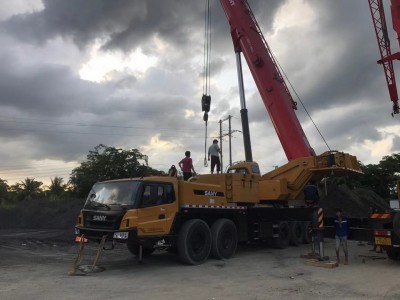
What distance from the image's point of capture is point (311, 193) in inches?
649

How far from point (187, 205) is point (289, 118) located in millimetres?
6616

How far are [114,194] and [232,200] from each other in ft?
13.9

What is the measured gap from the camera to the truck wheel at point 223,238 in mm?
12753

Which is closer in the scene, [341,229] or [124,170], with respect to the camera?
[341,229]

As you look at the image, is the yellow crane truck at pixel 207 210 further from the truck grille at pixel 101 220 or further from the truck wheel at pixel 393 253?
the truck wheel at pixel 393 253

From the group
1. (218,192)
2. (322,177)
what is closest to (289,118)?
(322,177)

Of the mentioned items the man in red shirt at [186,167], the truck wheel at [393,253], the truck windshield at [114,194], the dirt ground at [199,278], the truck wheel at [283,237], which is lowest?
the dirt ground at [199,278]

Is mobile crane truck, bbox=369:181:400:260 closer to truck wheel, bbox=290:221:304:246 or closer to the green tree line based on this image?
truck wheel, bbox=290:221:304:246

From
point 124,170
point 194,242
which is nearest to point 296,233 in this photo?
point 194,242

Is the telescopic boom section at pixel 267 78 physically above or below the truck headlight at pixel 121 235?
above

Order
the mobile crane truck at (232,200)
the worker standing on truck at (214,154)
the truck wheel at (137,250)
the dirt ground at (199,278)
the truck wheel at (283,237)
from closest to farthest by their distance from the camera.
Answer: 1. the dirt ground at (199,278)
2. the mobile crane truck at (232,200)
3. the truck wheel at (137,250)
4. the worker standing on truck at (214,154)
5. the truck wheel at (283,237)

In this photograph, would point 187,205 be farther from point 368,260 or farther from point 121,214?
point 368,260

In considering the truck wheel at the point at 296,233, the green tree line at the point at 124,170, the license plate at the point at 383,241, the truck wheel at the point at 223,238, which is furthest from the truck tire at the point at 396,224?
the green tree line at the point at 124,170

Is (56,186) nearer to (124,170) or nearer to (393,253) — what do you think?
(124,170)
